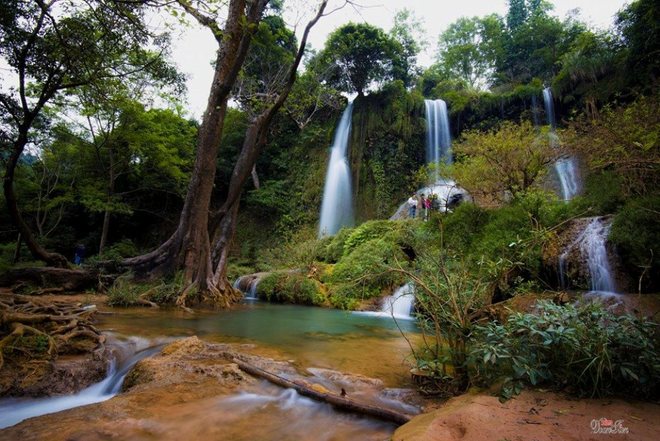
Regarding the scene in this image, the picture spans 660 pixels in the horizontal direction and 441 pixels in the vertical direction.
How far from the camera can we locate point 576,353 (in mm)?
2709

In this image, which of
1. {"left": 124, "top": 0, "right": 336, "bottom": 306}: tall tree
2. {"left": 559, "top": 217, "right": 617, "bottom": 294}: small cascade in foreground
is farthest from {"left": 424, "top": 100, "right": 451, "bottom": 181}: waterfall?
{"left": 559, "top": 217, "right": 617, "bottom": 294}: small cascade in foreground

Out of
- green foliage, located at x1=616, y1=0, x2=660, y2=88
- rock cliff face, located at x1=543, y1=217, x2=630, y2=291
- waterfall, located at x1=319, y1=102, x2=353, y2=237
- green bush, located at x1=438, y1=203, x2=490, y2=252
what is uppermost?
green foliage, located at x1=616, y1=0, x2=660, y2=88

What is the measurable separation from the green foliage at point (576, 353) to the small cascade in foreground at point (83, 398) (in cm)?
376

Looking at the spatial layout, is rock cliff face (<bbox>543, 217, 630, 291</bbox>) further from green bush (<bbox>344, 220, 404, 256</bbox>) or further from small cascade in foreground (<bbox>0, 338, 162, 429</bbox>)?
small cascade in foreground (<bbox>0, 338, 162, 429</bbox>)

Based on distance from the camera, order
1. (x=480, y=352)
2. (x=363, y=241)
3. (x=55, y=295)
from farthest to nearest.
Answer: (x=363, y=241)
(x=55, y=295)
(x=480, y=352)

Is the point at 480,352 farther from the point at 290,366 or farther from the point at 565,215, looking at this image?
the point at 565,215

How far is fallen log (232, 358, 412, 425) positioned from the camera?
9.12 feet

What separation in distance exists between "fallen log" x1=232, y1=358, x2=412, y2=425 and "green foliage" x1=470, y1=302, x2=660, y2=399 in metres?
0.82

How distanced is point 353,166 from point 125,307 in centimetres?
1548

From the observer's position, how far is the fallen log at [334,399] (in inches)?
109

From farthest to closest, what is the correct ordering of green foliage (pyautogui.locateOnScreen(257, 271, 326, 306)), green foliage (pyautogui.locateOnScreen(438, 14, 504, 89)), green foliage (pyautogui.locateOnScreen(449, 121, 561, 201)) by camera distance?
green foliage (pyautogui.locateOnScreen(438, 14, 504, 89)) → green foliage (pyautogui.locateOnScreen(257, 271, 326, 306)) → green foliage (pyautogui.locateOnScreen(449, 121, 561, 201))

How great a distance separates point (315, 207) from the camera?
71.1 ft

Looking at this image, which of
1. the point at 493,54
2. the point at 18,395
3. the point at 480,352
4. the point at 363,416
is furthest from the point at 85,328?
the point at 493,54

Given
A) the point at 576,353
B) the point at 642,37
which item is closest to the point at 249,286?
the point at 576,353
